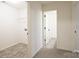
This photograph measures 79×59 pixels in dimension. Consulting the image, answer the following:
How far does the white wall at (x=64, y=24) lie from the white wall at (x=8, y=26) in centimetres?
239

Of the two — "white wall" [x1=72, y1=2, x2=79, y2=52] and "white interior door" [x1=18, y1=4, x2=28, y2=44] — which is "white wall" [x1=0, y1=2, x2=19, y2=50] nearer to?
"white interior door" [x1=18, y1=4, x2=28, y2=44]

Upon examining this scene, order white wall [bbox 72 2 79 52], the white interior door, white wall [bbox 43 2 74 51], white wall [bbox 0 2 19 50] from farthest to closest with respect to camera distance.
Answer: the white interior door, white wall [bbox 0 2 19 50], white wall [bbox 43 2 74 51], white wall [bbox 72 2 79 52]

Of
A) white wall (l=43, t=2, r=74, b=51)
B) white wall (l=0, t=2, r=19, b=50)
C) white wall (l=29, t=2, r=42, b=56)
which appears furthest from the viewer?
white wall (l=0, t=2, r=19, b=50)

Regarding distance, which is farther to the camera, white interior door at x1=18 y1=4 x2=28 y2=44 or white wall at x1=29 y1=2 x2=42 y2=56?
white interior door at x1=18 y1=4 x2=28 y2=44

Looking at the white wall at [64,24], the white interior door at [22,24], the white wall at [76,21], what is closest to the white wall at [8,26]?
the white interior door at [22,24]

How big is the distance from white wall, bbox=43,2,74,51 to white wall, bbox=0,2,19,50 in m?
2.39

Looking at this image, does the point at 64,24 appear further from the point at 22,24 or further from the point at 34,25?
the point at 22,24

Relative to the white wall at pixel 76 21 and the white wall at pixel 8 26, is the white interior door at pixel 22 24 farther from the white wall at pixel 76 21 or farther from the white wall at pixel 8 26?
the white wall at pixel 76 21

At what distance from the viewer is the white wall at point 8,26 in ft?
17.7

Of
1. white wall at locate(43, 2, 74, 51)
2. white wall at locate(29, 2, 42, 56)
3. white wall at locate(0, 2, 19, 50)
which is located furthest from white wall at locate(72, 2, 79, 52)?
white wall at locate(0, 2, 19, 50)

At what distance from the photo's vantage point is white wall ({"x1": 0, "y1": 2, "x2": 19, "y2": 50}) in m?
5.39

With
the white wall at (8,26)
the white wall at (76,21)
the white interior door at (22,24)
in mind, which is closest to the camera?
the white wall at (76,21)

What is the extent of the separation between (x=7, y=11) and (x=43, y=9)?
6.15 feet

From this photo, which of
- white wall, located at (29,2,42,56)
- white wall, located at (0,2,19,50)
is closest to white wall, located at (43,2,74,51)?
white wall, located at (29,2,42,56)
